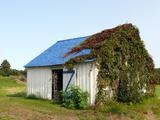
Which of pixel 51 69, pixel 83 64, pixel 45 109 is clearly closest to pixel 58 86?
pixel 51 69

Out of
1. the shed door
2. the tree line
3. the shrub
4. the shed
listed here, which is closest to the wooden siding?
the shed

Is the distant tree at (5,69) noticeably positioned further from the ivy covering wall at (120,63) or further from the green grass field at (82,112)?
the green grass field at (82,112)

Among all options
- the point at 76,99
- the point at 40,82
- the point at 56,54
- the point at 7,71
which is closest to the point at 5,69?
the point at 7,71

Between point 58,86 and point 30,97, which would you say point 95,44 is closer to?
point 58,86

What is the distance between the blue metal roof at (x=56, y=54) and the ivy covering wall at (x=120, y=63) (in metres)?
1.01

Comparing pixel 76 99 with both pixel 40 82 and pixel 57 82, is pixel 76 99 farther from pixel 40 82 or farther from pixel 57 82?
pixel 40 82

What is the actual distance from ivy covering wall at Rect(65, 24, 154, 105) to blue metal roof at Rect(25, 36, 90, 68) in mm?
1009

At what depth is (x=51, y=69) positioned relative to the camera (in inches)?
1193

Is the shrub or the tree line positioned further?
the tree line

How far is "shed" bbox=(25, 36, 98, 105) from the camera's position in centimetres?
2661

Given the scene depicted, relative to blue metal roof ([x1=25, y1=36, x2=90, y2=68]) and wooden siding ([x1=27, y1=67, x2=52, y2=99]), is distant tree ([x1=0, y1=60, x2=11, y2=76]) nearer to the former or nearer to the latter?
blue metal roof ([x1=25, y1=36, x2=90, y2=68])

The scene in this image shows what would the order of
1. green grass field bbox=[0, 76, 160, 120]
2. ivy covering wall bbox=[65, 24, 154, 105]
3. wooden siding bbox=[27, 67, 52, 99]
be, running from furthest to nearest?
1. wooden siding bbox=[27, 67, 52, 99]
2. ivy covering wall bbox=[65, 24, 154, 105]
3. green grass field bbox=[0, 76, 160, 120]

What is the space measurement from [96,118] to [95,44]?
21.5 ft

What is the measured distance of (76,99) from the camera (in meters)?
26.1
